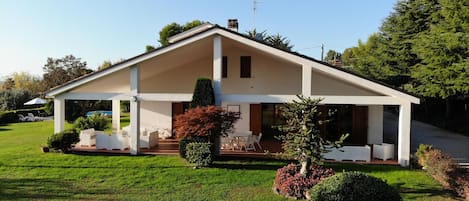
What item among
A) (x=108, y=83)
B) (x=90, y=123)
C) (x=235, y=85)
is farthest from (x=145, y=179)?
(x=90, y=123)

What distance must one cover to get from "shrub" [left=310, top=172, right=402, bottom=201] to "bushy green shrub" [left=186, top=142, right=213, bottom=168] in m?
5.34

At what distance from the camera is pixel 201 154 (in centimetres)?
1338

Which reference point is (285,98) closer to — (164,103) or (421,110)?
(164,103)

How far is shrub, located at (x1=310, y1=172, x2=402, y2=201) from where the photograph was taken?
8.45 meters

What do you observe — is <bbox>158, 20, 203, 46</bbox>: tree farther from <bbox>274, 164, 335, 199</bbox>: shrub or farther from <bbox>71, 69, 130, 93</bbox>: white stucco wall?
<bbox>274, 164, 335, 199</bbox>: shrub

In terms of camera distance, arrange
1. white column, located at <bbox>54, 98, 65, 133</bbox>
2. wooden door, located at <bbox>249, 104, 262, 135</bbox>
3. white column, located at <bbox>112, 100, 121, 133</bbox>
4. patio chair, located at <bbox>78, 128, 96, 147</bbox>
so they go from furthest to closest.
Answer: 1. white column, located at <bbox>112, 100, 121, 133</bbox>
2. wooden door, located at <bbox>249, 104, 262, 135</bbox>
3. patio chair, located at <bbox>78, 128, 96, 147</bbox>
4. white column, located at <bbox>54, 98, 65, 133</bbox>

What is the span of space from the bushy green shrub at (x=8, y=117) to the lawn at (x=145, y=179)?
67.4 ft

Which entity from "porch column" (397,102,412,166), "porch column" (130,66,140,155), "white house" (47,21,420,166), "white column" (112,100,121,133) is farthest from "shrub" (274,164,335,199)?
"white column" (112,100,121,133)

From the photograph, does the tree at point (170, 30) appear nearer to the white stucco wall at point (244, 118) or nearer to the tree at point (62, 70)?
the tree at point (62, 70)

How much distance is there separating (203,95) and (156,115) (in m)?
7.27

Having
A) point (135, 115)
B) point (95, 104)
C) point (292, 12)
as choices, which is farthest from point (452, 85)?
point (95, 104)

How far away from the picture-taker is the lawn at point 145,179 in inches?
414

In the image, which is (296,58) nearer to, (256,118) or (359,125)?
(256,118)

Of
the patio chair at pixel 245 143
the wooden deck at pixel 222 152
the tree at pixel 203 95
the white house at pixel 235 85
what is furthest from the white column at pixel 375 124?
the tree at pixel 203 95
